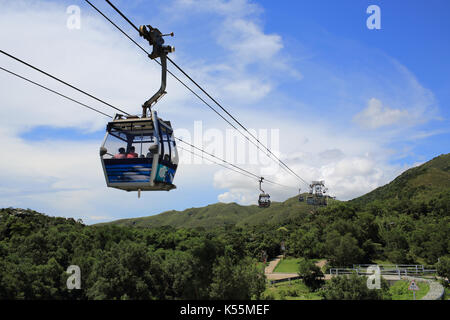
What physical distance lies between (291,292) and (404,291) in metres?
13.9

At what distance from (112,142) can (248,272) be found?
30.6m

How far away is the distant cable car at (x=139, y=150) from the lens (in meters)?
13.4

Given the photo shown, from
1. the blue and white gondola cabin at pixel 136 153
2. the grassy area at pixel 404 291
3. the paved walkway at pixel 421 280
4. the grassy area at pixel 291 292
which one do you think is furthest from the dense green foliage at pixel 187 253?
the blue and white gondola cabin at pixel 136 153

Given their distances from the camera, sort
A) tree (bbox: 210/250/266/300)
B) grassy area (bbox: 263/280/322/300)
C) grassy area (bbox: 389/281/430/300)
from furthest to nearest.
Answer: grassy area (bbox: 263/280/322/300) → tree (bbox: 210/250/266/300) → grassy area (bbox: 389/281/430/300)

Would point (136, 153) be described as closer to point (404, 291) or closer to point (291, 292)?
point (404, 291)

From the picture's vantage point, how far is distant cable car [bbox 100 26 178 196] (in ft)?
44.1

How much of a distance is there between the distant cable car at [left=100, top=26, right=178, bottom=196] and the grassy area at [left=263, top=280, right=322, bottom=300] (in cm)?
3267

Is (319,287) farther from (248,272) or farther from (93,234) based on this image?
(93,234)

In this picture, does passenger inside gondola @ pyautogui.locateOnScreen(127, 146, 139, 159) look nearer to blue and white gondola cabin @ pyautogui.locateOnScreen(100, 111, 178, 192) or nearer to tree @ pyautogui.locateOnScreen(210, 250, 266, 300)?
blue and white gondola cabin @ pyautogui.locateOnScreen(100, 111, 178, 192)

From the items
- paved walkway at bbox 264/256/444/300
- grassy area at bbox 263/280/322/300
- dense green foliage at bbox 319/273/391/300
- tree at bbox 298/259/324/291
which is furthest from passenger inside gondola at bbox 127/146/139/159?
tree at bbox 298/259/324/291

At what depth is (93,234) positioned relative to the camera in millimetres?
74250

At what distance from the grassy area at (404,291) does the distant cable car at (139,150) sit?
30.6 m

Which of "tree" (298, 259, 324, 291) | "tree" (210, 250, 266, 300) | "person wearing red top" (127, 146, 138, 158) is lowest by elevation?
"tree" (298, 259, 324, 291)
